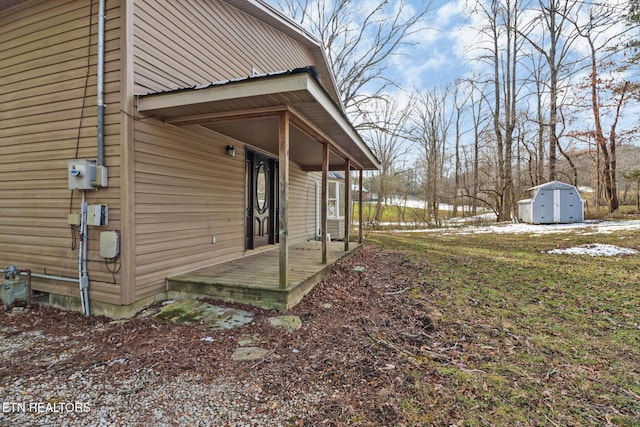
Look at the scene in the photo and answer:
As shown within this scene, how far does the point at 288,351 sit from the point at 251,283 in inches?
52.5

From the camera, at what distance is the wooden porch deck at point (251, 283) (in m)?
3.59

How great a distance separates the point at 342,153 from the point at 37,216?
4814mm

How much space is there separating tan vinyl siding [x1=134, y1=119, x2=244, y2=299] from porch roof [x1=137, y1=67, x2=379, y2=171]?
33 centimetres

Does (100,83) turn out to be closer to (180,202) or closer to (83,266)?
(180,202)

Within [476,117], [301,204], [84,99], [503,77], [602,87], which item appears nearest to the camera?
[84,99]

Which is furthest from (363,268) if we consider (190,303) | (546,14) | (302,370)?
(546,14)

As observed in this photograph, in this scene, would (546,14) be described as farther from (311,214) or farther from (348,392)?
(348,392)

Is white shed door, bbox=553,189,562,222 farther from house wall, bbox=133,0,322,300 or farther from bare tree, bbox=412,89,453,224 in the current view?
house wall, bbox=133,0,322,300

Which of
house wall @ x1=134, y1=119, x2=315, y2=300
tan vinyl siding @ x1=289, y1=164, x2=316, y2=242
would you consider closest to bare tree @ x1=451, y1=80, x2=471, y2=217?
tan vinyl siding @ x1=289, y1=164, x2=316, y2=242

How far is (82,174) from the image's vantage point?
343cm

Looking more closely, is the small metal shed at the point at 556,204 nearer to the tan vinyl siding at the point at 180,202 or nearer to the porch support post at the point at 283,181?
the tan vinyl siding at the point at 180,202

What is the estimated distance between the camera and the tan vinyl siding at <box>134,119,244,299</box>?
142 inches

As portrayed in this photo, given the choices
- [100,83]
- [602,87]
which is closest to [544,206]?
[602,87]

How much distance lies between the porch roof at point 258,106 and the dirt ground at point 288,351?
95.4 inches
